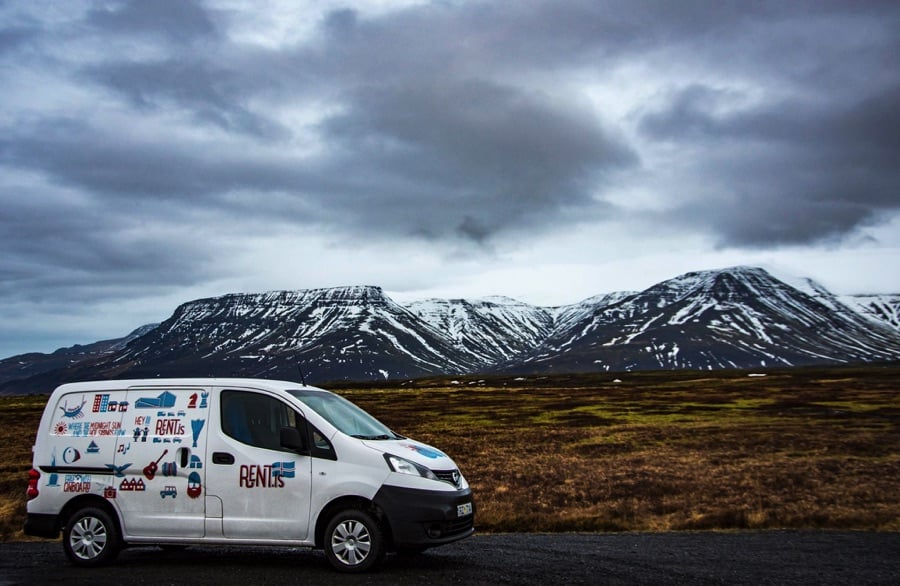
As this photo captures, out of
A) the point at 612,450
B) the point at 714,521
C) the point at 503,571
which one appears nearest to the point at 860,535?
the point at 714,521

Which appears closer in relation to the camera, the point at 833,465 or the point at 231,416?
the point at 231,416

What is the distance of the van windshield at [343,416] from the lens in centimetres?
1291

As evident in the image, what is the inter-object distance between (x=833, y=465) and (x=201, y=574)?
2334cm

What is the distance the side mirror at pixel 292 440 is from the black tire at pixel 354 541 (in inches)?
51.7

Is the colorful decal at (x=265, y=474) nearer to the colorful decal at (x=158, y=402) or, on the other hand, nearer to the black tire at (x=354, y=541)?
the black tire at (x=354, y=541)

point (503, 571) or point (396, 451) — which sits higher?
point (396, 451)

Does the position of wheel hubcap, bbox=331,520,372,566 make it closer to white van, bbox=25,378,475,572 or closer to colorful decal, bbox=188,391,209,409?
white van, bbox=25,378,475,572

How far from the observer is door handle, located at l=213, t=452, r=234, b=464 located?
12781mm

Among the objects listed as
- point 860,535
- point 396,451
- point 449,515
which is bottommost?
point 860,535

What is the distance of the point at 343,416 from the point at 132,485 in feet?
13.2

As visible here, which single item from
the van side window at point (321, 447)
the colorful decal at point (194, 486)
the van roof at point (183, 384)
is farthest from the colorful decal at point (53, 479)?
the van side window at point (321, 447)

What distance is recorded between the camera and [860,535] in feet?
54.9

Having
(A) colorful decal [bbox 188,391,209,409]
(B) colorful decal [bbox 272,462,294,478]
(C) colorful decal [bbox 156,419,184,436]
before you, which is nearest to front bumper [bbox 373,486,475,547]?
(B) colorful decal [bbox 272,462,294,478]

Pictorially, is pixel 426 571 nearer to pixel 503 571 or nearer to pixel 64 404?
pixel 503 571
